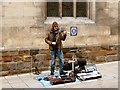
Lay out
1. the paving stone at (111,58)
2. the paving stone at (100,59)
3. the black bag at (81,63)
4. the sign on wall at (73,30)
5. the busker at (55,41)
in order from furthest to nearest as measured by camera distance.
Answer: the paving stone at (111,58), the paving stone at (100,59), the sign on wall at (73,30), the black bag at (81,63), the busker at (55,41)

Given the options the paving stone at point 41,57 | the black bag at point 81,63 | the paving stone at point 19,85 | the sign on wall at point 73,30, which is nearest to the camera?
the paving stone at point 19,85

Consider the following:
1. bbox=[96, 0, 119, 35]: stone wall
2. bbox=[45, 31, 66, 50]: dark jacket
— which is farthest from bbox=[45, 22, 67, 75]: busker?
bbox=[96, 0, 119, 35]: stone wall

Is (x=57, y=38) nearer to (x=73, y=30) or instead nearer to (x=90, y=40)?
(x=73, y=30)

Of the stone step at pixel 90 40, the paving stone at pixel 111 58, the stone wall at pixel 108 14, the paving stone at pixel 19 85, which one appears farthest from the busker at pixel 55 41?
the paving stone at pixel 111 58

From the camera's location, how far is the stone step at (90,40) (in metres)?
10.2

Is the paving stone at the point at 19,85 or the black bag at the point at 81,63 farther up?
the black bag at the point at 81,63

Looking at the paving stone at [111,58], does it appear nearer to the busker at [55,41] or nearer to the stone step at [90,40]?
the stone step at [90,40]

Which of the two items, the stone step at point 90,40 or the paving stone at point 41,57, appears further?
the stone step at point 90,40

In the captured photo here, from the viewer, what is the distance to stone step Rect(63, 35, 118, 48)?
10.2 metres

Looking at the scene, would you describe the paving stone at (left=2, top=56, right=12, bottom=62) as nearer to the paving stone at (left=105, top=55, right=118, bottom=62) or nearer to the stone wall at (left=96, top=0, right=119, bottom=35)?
the stone wall at (left=96, top=0, right=119, bottom=35)

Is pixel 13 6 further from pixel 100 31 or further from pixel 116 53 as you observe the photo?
pixel 116 53

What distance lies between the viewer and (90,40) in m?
10.4

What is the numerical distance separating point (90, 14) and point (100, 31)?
0.67 meters

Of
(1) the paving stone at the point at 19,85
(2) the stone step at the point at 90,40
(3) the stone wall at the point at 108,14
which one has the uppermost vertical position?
(3) the stone wall at the point at 108,14
